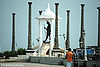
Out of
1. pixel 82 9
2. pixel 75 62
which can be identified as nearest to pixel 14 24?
pixel 82 9

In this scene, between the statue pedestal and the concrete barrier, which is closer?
the concrete barrier

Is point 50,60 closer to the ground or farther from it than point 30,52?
closer to the ground

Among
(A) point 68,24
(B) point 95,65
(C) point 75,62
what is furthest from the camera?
(A) point 68,24

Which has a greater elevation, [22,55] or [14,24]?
[14,24]

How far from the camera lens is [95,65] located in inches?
951

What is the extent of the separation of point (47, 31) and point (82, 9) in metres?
6.57

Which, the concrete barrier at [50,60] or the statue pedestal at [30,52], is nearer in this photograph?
the concrete barrier at [50,60]

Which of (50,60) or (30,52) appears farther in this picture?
(30,52)

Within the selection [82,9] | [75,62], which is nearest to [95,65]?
[75,62]

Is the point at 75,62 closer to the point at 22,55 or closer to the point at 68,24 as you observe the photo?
the point at 22,55

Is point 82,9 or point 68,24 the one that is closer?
point 82,9

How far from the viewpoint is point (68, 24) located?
64.4 meters

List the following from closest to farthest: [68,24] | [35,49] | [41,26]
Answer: [41,26]
[35,49]
[68,24]

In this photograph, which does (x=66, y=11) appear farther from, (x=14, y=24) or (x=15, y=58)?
(x=15, y=58)
